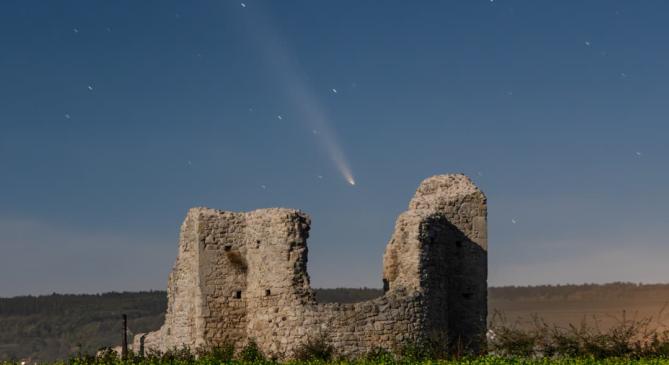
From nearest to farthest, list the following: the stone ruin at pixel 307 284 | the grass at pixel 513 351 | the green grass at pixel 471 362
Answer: the green grass at pixel 471 362 → the grass at pixel 513 351 → the stone ruin at pixel 307 284

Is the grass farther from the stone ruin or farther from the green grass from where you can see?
the stone ruin

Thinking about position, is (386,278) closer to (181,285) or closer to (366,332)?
(366,332)

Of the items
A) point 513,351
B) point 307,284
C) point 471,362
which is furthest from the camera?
point 307,284

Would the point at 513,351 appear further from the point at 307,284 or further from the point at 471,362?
the point at 307,284

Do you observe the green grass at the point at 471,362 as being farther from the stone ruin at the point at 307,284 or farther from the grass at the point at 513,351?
the stone ruin at the point at 307,284

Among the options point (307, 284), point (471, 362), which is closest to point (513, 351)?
point (471, 362)

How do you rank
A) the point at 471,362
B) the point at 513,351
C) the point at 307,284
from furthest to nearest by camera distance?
the point at 307,284 → the point at 513,351 → the point at 471,362

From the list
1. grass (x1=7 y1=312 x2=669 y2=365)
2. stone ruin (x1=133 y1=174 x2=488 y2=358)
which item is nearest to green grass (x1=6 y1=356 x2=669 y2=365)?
Answer: grass (x1=7 y1=312 x2=669 y2=365)

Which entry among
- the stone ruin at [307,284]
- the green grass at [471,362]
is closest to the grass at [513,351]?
the green grass at [471,362]

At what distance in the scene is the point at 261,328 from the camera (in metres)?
27.9

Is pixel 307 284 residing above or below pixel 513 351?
above

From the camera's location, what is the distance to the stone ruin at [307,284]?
1055 inches

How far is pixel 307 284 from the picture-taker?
89.8 feet

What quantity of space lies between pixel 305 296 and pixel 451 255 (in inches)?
194
